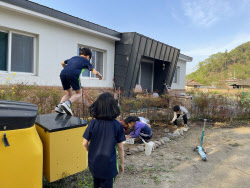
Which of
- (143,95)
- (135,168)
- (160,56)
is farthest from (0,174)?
(160,56)

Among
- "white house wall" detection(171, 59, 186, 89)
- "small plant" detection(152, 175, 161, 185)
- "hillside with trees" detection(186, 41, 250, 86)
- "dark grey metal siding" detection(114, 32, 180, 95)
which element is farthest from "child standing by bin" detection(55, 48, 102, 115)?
"hillside with trees" detection(186, 41, 250, 86)

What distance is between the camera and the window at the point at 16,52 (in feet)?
19.7

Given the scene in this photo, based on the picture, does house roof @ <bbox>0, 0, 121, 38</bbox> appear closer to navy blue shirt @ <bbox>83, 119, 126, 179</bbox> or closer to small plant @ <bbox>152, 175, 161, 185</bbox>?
navy blue shirt @ <bbox>83, 119, 126, 179</bbox>

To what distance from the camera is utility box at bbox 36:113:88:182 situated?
82.8 inches

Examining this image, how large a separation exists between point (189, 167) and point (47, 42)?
20.5ft

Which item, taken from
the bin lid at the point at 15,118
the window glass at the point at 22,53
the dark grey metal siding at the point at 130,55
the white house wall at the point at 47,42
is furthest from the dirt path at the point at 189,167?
the window glass at the point at 22,53

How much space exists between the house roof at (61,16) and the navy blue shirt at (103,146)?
5640mm

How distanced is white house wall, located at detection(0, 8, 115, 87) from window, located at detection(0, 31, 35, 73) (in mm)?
207

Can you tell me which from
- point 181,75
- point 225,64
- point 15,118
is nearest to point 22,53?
point 15,118

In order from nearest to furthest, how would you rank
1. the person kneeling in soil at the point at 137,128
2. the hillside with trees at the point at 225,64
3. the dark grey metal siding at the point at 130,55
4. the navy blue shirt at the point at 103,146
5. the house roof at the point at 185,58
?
the navy blue shirt at the point at 103,146 → the person kneeling in soil at the point at 137,128 → the dark grey metal siding at the point at 130,55 → the house roof at the point at 185,58 → the hillside with trees at the point at 225,64

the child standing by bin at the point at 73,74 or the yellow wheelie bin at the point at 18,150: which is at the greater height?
the child standing by bin at the point at 73,74

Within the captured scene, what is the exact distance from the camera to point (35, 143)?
5.77ft

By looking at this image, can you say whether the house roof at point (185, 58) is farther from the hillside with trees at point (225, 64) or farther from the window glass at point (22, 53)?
the hillside with trees at point (225, 64)

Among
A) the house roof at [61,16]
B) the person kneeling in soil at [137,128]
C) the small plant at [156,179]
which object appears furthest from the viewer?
the house roof at [61,16]
